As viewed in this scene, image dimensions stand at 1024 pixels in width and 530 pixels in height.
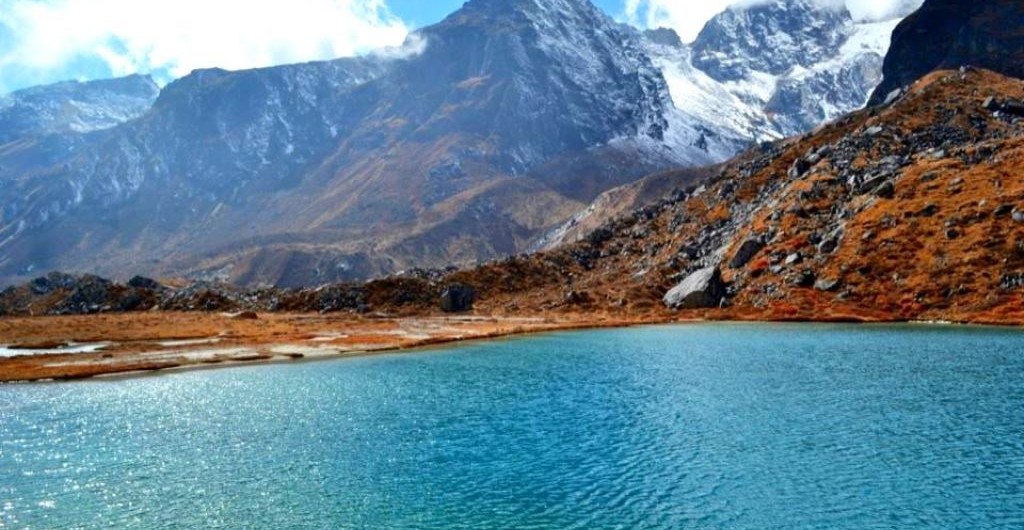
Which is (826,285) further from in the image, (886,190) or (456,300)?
(456,300)

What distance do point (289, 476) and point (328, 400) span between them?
24.7 m

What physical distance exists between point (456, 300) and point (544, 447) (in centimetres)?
12906

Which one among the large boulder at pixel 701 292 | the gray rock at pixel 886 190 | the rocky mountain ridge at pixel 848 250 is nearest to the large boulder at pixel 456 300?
the rocky mountain ridge at pixel 848 250

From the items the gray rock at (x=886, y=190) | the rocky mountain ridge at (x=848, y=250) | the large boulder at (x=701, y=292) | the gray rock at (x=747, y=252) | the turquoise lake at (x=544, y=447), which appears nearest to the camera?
the turquoise lake at (x=544, y=447)

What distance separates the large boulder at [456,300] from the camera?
17488 centimetres

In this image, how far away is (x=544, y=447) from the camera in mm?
47625

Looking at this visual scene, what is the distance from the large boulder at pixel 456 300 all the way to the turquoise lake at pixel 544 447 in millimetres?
91043

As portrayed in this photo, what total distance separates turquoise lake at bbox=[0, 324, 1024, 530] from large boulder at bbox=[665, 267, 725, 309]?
64764mm

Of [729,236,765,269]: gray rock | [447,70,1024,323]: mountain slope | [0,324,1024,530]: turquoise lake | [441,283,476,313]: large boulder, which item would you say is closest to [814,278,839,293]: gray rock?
[447,70,1024,323]: mountain slope

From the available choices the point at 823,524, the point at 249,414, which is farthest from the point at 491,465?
the point at 249,414

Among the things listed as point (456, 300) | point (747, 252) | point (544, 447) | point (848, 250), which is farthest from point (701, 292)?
point (544, 447)

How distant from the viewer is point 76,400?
2721 inches

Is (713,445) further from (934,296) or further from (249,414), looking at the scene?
(934,296)

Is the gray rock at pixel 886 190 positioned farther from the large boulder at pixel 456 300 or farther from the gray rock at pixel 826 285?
the large boulder at pixel 456 300
